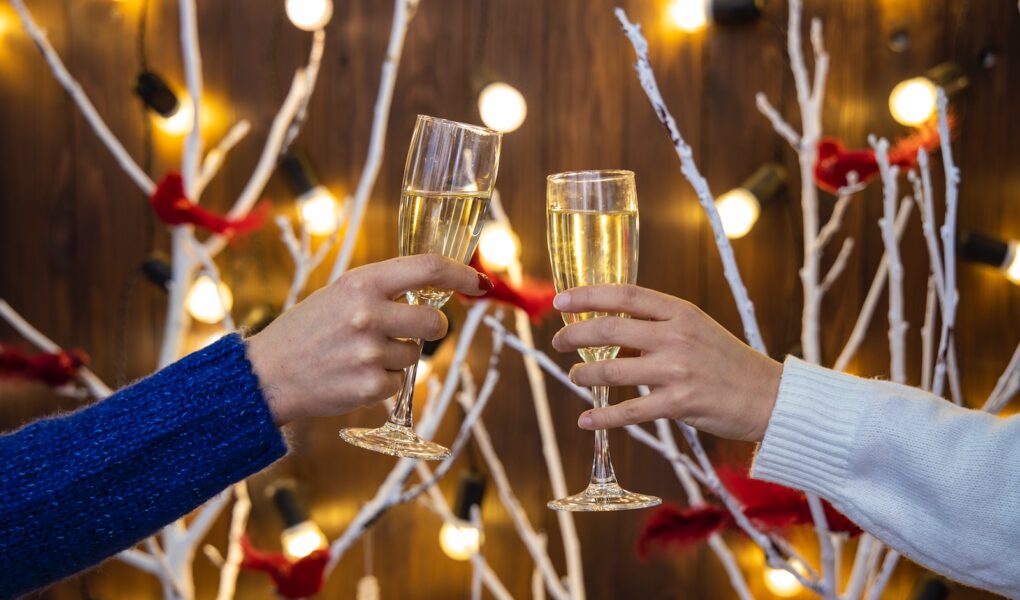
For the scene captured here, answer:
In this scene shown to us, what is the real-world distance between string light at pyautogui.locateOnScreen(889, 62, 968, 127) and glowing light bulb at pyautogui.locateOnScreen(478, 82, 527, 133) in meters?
0.71

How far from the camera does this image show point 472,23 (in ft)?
6.02

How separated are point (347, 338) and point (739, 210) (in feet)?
3.47

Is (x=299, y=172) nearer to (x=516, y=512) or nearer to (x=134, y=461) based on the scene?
(x=516, y=512)

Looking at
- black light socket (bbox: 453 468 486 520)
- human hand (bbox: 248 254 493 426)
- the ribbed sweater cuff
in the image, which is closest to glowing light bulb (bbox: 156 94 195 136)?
black light socket (bbox: 453 468 486 520)

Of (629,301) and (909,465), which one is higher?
(629,301)

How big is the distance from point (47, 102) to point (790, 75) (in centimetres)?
159

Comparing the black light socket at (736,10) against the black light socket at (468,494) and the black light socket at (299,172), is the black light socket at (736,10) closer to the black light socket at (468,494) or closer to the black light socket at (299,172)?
the black light socket at (299,172)

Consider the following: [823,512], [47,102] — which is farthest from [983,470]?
[47,102]

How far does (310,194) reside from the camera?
1794mm

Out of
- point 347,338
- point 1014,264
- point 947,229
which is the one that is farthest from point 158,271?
point 1014,264

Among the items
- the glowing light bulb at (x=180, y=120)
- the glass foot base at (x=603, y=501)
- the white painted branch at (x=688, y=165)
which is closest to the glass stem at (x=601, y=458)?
the glass foot base at (x=603, y=501)

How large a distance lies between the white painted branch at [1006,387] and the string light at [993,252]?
41cm

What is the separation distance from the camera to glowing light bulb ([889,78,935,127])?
162cm

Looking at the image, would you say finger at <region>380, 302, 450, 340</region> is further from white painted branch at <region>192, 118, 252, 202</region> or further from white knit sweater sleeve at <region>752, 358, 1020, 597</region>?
white painted branch at <region>192, 118, 252, 202</region>
